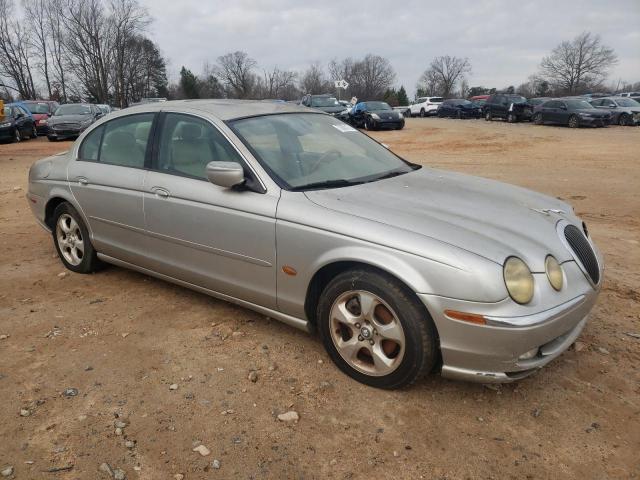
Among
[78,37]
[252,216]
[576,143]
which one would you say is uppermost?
[78,37]

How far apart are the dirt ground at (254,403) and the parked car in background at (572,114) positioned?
2283cm

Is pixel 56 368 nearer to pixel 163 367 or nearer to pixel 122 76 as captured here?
pixel 163 367

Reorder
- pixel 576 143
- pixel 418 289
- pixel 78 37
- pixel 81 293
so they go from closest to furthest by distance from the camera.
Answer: pixel 418 289
pixel 81 293
pixel 576 143
pixel 78 37

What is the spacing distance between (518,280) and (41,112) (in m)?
26.5

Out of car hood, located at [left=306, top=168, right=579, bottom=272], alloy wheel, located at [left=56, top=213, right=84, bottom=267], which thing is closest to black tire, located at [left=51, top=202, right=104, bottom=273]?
alloy wheel, located at [left=56, top=213, right=84, bottom=267]

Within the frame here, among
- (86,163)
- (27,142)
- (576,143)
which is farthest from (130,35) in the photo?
(86,163)

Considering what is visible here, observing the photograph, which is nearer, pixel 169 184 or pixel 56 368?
pixel 56 368

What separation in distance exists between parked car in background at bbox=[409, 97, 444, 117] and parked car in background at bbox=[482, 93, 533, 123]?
27.5 feet

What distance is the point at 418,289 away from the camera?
101 inches

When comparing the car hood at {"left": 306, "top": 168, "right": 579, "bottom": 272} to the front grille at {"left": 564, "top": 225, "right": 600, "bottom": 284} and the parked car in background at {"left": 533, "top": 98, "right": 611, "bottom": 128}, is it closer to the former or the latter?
the front grille at {"left": 564, "top": 225, "right": 600, "bottom": 284}

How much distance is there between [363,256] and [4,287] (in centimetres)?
348

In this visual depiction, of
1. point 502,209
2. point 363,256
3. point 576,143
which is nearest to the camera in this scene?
point 363,256

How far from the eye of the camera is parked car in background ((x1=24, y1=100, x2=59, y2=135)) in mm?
22456

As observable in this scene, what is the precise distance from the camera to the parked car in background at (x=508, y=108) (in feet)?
94.9
